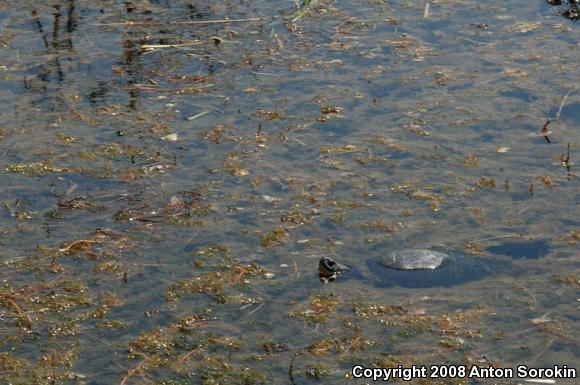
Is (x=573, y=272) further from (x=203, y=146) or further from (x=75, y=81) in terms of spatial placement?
(x=75, y=81)

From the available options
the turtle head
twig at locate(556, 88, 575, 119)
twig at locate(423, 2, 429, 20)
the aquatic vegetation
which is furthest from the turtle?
twig at locate(423, 2, 429, 20)

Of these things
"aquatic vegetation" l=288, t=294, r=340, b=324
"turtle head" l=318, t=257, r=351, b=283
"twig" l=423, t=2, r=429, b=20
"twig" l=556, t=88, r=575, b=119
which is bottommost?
"aquatic vegetation" l=288, t=294, r=340, b=324

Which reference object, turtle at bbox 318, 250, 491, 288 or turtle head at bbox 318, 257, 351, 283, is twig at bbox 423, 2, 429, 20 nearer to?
turtle at bbox 318, 250, 491, 288

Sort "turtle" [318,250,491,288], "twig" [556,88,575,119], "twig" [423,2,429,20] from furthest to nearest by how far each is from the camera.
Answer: "twig" [423,2,429,20] → "twig" [556,88,575,119] → "turtle" [318,250,491,288]

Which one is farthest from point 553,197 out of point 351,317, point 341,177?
point 351,317

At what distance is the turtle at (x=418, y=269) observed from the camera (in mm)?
4098

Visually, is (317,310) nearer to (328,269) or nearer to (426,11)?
(328,269)

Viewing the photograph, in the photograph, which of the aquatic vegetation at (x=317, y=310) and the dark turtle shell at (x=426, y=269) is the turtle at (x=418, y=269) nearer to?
the dark turtle shell at (x=426, y=269)

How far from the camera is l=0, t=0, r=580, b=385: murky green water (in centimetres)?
378

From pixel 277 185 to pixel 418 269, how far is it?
2.99ft

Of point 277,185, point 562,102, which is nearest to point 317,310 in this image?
point 277,185

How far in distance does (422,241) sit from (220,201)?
949mm

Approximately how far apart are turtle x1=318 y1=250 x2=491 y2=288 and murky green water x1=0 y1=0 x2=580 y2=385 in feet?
0.11

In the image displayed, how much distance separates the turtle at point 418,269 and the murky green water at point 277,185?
3 centimetres
